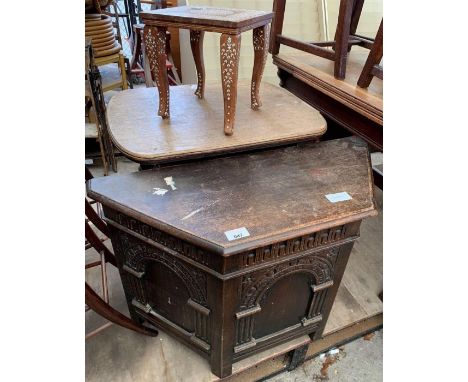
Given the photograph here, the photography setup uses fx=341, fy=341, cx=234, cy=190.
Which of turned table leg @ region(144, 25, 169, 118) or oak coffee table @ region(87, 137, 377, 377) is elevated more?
turned table leg @ region(144, 25, 169, 118)

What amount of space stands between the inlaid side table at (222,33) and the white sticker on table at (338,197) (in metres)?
0.37

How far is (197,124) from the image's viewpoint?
1.11 metres

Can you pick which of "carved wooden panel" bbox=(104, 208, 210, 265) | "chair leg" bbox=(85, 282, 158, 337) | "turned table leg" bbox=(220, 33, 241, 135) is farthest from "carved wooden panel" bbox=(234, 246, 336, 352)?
"turned table leg" bbox=(220, 33, 241, 135)

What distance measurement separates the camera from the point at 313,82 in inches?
53.9

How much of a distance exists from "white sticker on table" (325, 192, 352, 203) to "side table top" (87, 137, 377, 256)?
0.01 m

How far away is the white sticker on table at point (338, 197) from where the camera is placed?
2.81ft

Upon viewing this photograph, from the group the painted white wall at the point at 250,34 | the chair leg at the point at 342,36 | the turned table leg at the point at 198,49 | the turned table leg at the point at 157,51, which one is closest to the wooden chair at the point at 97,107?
the painted white wall at the point at 250,34

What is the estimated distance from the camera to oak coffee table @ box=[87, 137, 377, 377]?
76 cm

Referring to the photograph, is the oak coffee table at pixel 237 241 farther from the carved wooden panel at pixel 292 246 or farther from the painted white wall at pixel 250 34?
the painted white wall at pixel 250 34

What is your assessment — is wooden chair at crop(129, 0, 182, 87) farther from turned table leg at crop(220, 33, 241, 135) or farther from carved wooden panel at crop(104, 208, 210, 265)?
carved wooden panel at crop(104, 208, 210, 265)

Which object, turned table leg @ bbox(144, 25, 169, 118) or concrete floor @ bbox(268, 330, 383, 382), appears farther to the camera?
concrete floor @ bbox(268, 330, 383, 382)

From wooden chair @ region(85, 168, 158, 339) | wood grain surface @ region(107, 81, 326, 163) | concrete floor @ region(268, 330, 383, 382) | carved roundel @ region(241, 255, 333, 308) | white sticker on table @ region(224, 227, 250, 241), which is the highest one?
wood grain surface @ region(107, 81, 326, 163)

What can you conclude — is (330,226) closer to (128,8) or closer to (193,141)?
(193,141)

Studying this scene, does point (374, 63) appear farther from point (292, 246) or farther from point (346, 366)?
point (346, 366)
